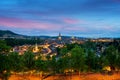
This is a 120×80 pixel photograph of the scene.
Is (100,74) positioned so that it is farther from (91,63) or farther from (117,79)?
(91,63)

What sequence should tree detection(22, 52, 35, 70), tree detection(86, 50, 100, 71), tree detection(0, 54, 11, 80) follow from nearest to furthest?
1. tree detection(0, 54, 11, 80)
2. tree detection(22, 52, 35, 70)
3. tree detection(86, 50, 100, 71)

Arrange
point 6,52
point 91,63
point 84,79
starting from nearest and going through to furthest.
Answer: point 6,52
point 84,79
point 91,63

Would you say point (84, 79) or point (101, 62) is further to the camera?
point (101, 62)

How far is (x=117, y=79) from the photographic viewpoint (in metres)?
51.0

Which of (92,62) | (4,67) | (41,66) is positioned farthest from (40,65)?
(4,67)

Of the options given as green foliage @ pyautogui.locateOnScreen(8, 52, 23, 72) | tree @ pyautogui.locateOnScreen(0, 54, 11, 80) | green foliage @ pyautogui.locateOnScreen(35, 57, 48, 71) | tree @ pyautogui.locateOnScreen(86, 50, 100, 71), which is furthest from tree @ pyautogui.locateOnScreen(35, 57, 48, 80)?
tree @ pyautogui.locateOnScreen(0, 54, 11, 80)

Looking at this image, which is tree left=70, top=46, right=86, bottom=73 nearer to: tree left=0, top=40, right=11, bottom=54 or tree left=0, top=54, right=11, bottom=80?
tree left=0, top=54, right=11, bottom=80

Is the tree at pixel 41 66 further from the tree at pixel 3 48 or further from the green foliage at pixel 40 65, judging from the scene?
the tree at pixel 3 48

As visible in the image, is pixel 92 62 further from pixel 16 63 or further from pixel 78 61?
pixel 16 63

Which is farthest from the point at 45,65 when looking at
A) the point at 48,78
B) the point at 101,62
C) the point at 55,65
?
the point at 101,62

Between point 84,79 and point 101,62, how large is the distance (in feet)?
34.4

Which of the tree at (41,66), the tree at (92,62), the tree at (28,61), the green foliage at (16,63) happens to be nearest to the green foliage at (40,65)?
the tree at (41,66)

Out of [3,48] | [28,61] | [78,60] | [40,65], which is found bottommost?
[40,65]

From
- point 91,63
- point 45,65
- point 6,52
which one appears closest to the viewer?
point 6,52
